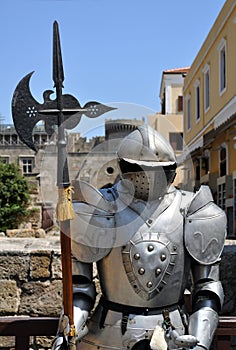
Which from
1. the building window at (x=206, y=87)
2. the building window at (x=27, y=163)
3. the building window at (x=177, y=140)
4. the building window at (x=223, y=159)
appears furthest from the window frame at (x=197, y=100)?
the building window at (x=27, y=163)

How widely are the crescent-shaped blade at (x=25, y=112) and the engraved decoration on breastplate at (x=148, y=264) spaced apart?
62 cm

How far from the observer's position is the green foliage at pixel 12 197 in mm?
17859

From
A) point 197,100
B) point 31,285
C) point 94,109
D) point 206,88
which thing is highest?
point 206,88

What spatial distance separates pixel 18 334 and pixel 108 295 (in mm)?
628

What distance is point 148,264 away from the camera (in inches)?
→ 86.7

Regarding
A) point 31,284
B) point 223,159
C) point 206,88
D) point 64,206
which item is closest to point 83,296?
point 64,206

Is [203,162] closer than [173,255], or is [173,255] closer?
[173,255]

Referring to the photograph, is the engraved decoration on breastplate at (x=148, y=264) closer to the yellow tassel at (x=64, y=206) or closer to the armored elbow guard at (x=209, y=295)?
the armored elbow guard at (x=209, y=295)

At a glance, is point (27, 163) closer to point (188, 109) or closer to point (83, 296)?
point (188, 109)

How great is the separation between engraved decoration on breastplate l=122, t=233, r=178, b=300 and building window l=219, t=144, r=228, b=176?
10361mm

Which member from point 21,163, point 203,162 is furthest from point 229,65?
point 21,163

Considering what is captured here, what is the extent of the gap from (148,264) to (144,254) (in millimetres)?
45

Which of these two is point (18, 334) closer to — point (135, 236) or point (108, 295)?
point (108, 295)

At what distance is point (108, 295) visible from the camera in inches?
90.2
